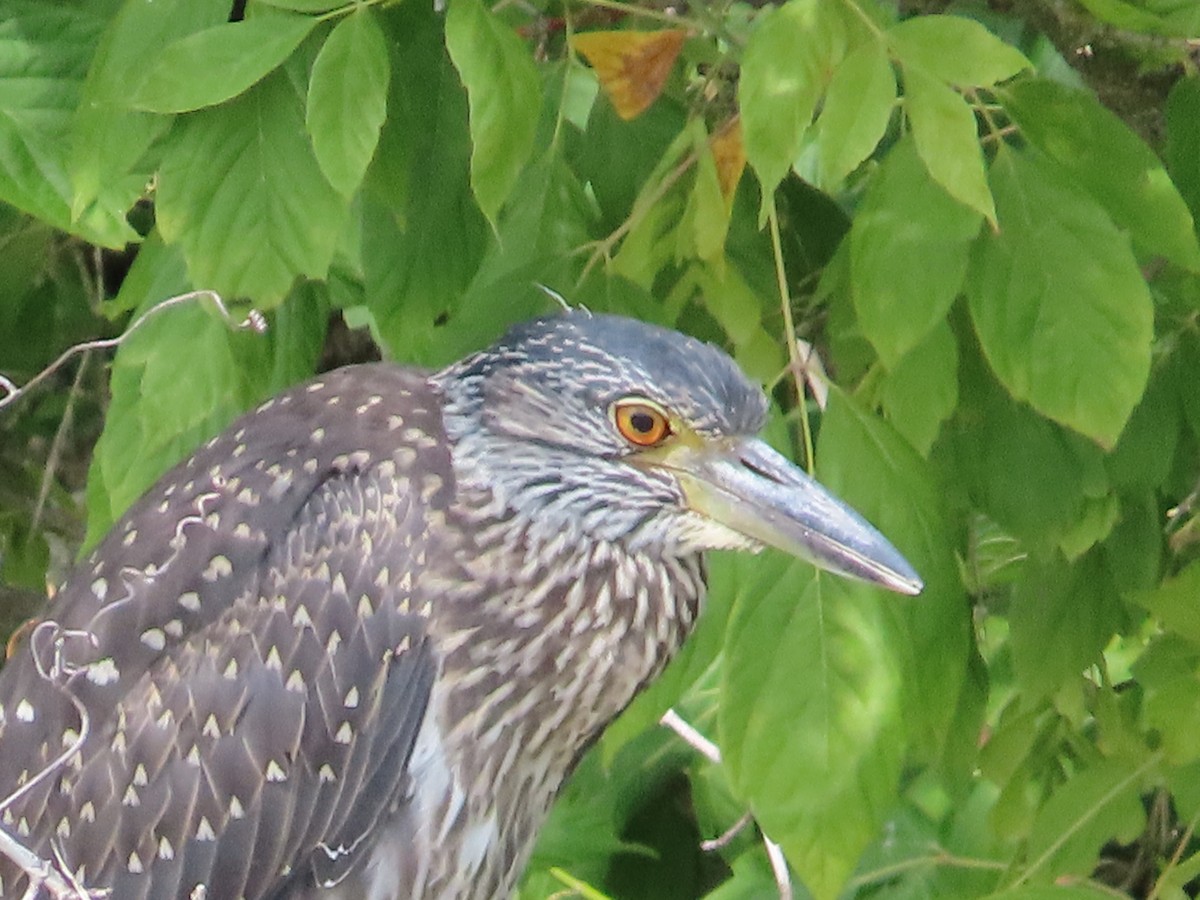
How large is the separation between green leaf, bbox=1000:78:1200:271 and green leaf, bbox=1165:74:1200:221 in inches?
8.8

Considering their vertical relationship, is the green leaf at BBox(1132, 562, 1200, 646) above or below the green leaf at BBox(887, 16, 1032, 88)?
below

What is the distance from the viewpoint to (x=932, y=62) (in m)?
1.40

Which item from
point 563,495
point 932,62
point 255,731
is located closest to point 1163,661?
point 563,495

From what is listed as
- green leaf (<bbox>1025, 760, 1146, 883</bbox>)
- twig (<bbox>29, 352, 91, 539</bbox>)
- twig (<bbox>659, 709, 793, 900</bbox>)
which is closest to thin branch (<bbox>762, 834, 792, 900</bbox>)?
twig (<bbox>659, 709, 793, 900</bbox>)

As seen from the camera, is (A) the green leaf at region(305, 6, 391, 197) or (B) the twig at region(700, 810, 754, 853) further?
(B) the twig at region(700, 810, 754, 853)

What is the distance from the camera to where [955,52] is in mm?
1396

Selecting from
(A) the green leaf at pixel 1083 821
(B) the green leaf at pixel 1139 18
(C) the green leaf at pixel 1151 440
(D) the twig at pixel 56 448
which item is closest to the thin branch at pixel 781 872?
(A) the green leaf at pixel 1083 821

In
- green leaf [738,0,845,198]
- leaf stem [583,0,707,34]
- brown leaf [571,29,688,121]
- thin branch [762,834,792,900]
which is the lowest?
thin branch [762,834,792,900]

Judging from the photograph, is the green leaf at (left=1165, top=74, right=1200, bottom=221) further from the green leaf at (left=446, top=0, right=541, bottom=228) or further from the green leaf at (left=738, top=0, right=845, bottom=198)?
the green leaf at (left=446, top=0, right=541, bottom=228)

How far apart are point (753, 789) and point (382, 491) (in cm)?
55

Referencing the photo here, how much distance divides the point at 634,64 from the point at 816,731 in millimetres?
681

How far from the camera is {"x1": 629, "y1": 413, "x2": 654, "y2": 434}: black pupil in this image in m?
1.66

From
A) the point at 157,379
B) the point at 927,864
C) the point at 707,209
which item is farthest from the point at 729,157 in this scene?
the point at 927,864

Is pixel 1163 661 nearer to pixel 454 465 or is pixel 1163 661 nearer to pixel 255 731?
pixel 454 465
